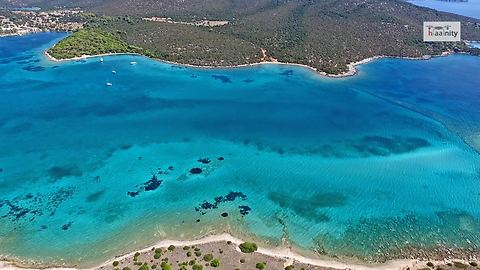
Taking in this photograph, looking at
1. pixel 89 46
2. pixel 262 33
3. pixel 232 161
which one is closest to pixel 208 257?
pixel 232 161

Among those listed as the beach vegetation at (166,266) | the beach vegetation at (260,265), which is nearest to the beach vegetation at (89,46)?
the beach vegetation at (166,266)

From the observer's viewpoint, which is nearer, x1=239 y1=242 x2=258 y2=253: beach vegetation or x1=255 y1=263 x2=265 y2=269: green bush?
x1=255 y1=263 x2=265 y2=269: green bush

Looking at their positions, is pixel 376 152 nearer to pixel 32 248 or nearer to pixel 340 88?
pixel 340 88

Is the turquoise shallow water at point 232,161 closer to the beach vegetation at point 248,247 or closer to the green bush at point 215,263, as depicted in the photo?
the beach vegetation at point 248,247

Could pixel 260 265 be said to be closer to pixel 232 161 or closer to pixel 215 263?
pixel 215 263

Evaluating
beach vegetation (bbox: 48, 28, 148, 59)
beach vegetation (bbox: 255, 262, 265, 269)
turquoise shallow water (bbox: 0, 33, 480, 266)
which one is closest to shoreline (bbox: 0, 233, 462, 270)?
turquoise shallow water (bbox: 0, 33, 480, 266)

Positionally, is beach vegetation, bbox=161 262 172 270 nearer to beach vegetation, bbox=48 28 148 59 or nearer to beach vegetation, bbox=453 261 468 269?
beach vegetation, bbox=453 261 468 269

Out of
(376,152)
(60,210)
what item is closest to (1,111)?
(60,210)
